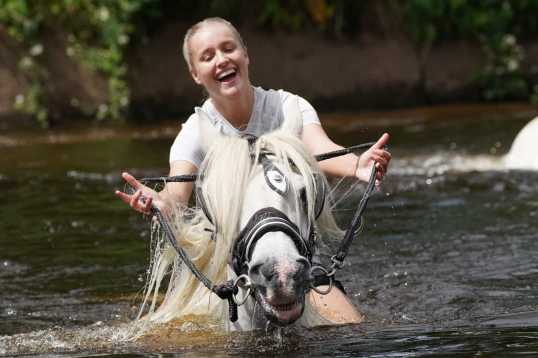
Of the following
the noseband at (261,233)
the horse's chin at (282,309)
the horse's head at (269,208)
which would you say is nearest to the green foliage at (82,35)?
the horse's head at (269,208)

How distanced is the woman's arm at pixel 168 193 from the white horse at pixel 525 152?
18.7 ft

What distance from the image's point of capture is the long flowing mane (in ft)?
11.1

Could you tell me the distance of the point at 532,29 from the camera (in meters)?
16.5

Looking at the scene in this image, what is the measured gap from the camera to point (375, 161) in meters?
3.77

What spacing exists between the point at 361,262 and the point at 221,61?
8.60 feet

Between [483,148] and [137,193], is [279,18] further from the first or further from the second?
[137,193]

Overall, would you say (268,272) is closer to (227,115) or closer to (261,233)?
(261,233)

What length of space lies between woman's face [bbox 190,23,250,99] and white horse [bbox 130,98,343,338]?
1.81 ft

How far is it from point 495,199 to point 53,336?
15.2 feet

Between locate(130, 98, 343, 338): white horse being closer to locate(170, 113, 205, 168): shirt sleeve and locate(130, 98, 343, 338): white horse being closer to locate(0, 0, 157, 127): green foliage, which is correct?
locate(170, 113, 205, 168): shirt sleeve

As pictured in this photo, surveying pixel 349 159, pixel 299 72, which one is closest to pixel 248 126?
pixel 349 159

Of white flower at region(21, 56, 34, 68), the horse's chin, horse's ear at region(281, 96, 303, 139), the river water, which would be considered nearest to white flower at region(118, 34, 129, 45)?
white flower at region(21, 56, 34, 68)

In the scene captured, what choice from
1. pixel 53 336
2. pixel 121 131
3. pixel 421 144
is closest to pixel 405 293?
pixel 53 336

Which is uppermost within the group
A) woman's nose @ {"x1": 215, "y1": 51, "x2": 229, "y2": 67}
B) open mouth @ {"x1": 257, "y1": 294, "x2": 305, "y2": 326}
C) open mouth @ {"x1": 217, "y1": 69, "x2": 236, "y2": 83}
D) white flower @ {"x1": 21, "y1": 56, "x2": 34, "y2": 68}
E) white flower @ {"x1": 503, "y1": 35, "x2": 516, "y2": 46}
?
white flower @ {"x1": 21, "y1": 56, "x2": 34, "y2": 68}
